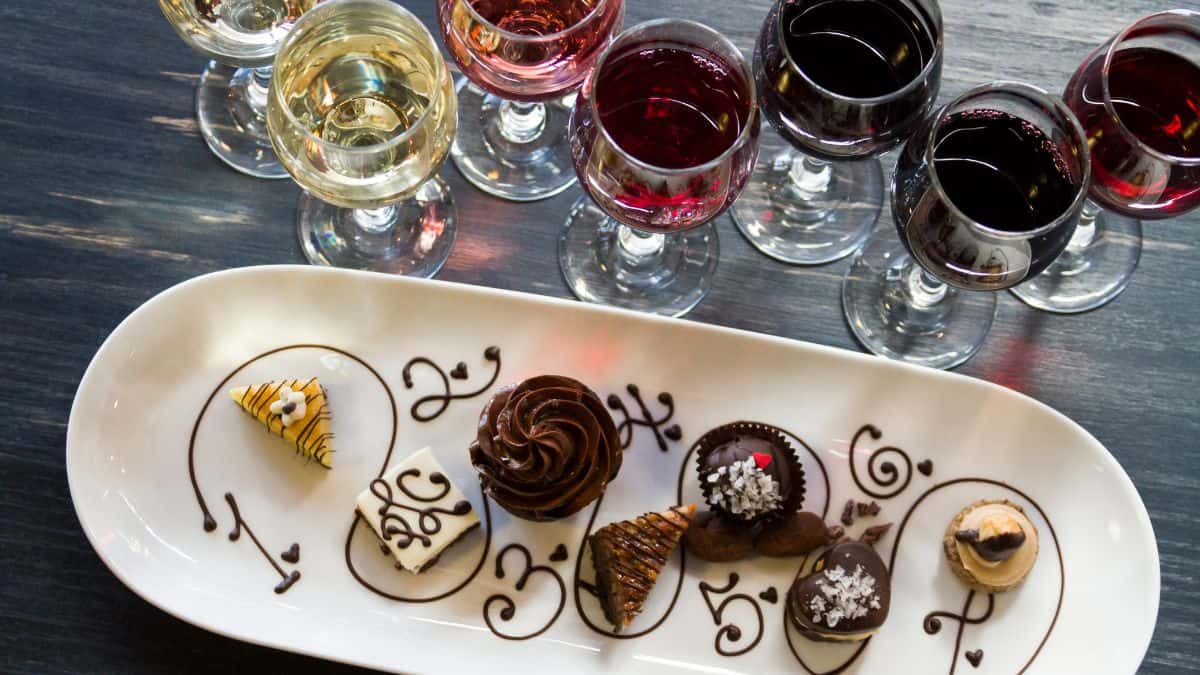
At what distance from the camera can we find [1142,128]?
151 cm

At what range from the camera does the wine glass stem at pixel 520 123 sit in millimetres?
1699

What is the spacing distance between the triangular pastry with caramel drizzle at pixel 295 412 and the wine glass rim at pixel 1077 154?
0.86m

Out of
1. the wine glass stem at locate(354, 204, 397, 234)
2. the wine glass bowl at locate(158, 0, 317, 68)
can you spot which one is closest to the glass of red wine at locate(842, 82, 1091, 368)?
the wine glass stem at locate(354, 204, 397, 234)

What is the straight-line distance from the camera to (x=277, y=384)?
59.5 inches

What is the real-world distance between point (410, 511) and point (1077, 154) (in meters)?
0.97

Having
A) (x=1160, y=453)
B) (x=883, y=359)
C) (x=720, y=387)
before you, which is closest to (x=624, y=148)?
(x=720, y=387)

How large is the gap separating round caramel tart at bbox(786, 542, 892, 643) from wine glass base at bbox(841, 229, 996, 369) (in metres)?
0.32

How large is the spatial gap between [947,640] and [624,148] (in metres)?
0.79

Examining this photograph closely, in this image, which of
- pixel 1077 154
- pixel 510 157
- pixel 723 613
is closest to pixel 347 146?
pixel 510 157

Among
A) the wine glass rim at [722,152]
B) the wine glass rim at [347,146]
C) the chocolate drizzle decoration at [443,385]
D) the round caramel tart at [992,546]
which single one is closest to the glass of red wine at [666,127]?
the wine glass rim at [722,152]

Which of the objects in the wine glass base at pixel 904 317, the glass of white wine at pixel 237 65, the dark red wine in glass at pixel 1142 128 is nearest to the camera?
the dark red wine in glass at pixel 1142 128

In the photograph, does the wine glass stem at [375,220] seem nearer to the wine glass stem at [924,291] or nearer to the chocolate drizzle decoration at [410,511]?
the chocolate drizzle decoration at [410,511]

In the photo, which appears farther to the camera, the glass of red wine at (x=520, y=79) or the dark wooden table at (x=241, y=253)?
the dark wooden table at (x=241, y=253)

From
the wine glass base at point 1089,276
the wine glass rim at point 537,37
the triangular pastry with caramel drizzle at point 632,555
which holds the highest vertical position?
the wine glass rim at point 537,37
